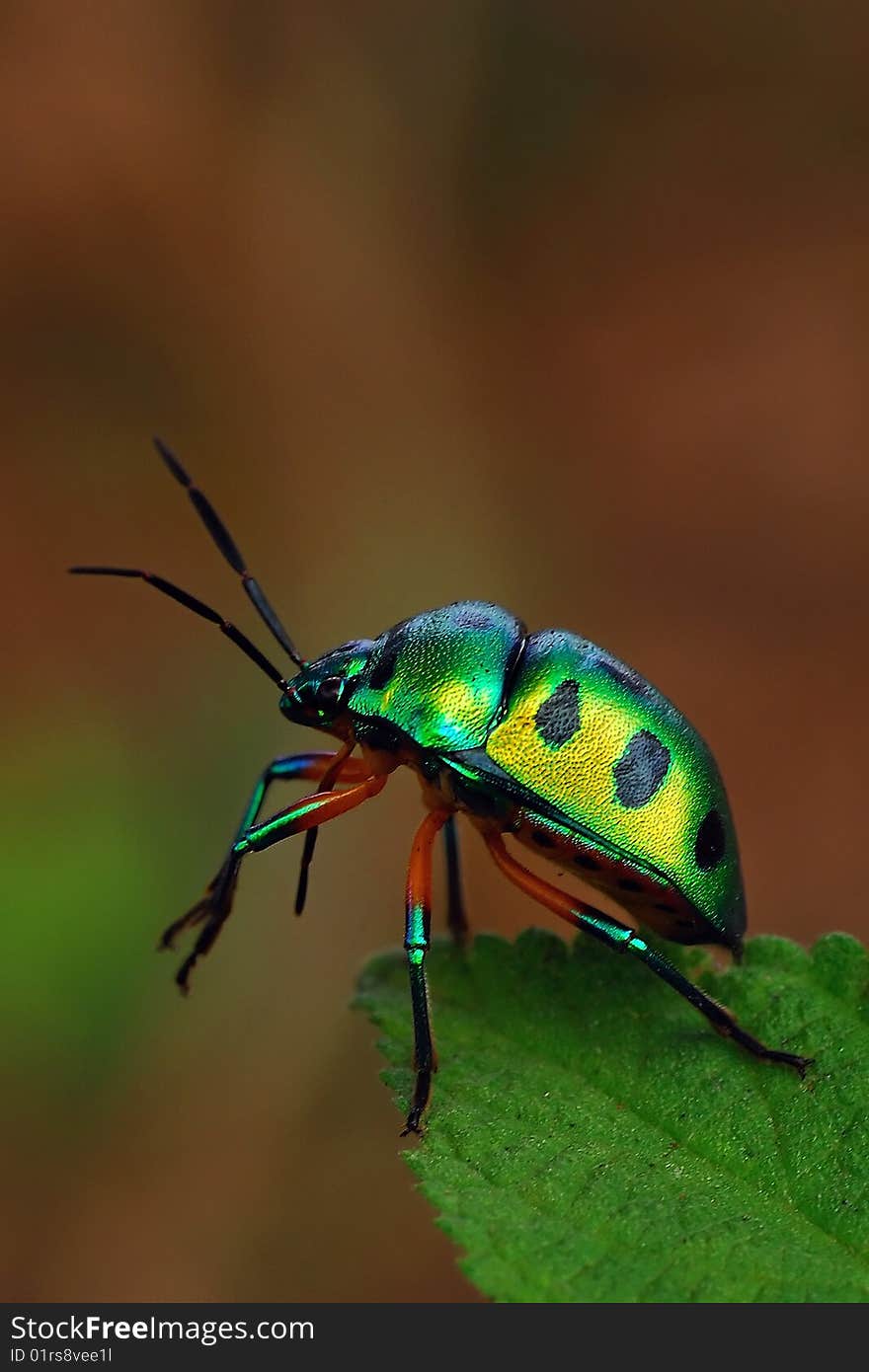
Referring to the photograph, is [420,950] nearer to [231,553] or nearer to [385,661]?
[385,661]

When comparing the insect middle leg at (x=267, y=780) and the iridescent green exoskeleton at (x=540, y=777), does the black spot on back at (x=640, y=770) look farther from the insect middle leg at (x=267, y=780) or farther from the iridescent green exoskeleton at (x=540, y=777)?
the insect middle leg at (x=267, y=780)

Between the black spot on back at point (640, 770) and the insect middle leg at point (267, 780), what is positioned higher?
the black spot on back at point (640, 770)

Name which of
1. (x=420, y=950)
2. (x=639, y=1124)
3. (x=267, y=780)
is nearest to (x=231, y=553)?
(x=267, y=780)

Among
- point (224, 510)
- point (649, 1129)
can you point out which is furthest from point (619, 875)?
point (224, 510)

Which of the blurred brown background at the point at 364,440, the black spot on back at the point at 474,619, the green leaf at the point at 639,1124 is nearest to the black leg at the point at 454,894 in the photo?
the green leaf at the point at 639,1124

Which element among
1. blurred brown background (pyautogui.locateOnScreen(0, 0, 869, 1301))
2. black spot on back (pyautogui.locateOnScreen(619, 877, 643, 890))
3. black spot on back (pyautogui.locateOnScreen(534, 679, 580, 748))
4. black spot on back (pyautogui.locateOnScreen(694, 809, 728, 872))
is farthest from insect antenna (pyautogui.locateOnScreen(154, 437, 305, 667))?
blurred brown background (pyautogui.locateOnScreen(0, 0, 869, 1301))

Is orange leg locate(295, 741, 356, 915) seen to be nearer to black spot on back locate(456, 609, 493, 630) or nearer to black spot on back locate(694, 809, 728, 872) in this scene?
black spot on back locate(456, 609, 493, 630)
